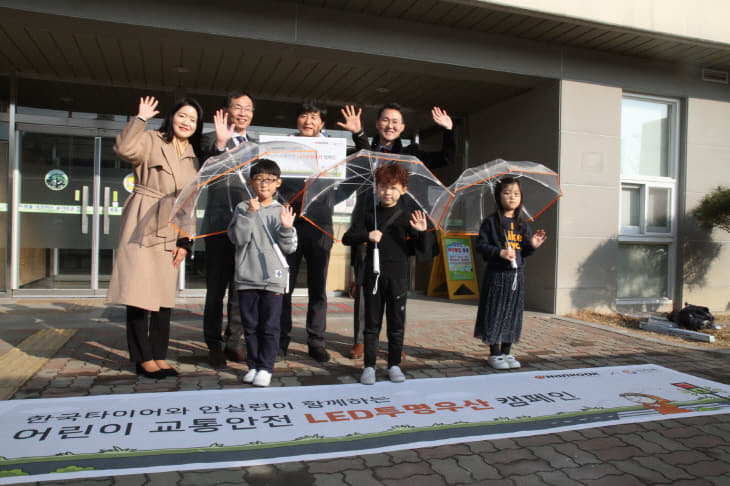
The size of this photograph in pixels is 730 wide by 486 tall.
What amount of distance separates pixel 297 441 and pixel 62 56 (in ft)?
20.7

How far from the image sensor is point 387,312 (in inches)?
Result: 148

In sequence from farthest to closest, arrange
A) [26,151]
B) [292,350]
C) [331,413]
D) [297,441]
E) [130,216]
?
[26,151], [292,350], [130,216], [331,413], [297,441]

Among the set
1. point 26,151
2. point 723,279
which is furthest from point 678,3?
point 26,151

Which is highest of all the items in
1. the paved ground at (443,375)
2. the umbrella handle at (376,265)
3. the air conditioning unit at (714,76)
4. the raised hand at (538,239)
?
the air conditioning unit at (714,76)

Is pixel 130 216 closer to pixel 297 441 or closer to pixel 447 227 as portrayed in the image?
pixel 297 441

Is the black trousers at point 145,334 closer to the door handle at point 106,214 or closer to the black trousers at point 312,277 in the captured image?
the black trousers at point 312,277

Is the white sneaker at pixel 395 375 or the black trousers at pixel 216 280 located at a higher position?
the black trousers at pixel 216 280

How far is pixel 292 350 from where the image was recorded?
452cm

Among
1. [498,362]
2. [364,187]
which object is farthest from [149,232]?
[498,362]

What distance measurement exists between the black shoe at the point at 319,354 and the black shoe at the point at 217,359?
27.6 inches

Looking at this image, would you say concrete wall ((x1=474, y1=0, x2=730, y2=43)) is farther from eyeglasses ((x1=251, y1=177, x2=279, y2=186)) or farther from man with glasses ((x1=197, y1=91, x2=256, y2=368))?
eyeglasses ((x1=251, y1=177, x2=279, y2=186))

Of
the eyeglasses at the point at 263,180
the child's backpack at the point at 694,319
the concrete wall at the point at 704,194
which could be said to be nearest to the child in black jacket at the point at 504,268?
the eyeglasses at the point at 263,180

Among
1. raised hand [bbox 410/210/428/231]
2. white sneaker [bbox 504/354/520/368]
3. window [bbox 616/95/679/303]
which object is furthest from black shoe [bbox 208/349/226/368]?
window [bbox 616/95/679/303]

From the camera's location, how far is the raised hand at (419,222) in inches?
141
